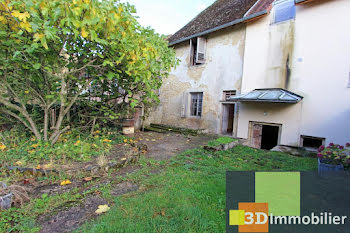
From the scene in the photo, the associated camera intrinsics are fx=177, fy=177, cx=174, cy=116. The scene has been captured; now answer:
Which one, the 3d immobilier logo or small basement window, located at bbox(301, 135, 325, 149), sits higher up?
small basement window, located at bbox(301, 135, 325, 149)

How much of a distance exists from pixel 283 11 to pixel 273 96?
377 cm

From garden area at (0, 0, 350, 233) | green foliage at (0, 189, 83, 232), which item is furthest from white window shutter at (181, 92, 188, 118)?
green foliage at (0, 189, 83, 232)

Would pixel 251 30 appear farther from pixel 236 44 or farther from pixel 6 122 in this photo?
pixel 6 122

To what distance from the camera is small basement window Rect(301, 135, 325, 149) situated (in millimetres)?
6672

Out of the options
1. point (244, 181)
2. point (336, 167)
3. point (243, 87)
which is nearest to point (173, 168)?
point (244, 181)

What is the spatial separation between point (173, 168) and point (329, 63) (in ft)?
21.4

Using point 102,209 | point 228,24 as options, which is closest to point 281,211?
point 102,209

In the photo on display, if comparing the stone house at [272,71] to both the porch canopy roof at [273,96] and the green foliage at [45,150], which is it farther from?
the green foliage at [45,150]

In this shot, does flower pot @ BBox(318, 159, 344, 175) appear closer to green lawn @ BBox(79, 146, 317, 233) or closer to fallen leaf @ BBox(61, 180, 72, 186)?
green lawn @ BBox(79, 146, 317, 233)

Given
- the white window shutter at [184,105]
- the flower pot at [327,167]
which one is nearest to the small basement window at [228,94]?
the white window shutter at [184,105]

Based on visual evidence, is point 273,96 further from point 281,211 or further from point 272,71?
point 281,211

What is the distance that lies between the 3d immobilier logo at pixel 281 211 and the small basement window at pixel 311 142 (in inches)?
151

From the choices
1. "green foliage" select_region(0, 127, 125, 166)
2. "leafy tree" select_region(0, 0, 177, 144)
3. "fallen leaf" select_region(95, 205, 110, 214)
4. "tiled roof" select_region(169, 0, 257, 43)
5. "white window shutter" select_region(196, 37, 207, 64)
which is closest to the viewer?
"fallen leaf" select_region(95, 205, 110, 214)

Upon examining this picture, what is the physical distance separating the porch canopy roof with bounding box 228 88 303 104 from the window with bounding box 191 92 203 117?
129 inches
